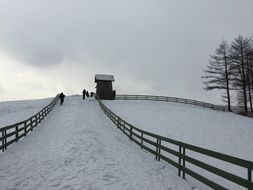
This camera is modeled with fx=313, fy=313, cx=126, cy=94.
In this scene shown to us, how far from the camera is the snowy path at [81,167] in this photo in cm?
910

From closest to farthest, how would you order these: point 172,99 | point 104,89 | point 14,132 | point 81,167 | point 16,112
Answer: point 81,167 < point 14,132 < point 16,112 < point 172,99 < point 104,89

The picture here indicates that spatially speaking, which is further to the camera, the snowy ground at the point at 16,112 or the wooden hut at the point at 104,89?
the wooden hut at the point at 104,89

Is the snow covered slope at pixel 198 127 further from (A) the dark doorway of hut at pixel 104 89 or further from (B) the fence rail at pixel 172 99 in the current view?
(A) the dark doorway of hut at pixel 104 89

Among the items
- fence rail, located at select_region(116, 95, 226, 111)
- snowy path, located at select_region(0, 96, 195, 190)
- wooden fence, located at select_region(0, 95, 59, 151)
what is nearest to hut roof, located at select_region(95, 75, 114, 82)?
fence rail, located at select_region(116, 95, 226, 111)

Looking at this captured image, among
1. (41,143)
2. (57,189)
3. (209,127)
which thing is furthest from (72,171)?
(209,127)

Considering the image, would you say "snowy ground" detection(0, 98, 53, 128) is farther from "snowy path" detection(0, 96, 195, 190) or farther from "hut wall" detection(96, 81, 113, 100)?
"snowy path" detection(0, 96, 195, 190)

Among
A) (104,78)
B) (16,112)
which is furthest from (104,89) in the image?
(16,112)

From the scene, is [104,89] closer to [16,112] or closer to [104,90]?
[104,90]

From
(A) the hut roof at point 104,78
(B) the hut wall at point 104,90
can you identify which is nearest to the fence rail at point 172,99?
(B) the hut wall at point 104,90

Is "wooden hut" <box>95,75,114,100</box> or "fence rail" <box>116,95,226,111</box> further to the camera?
"wooden hut" <box>95,75,114,100</box>

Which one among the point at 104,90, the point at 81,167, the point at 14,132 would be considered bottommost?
the point at 81,167

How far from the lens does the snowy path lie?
9102mm

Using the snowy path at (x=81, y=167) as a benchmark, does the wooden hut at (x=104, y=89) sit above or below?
above

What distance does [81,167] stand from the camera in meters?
11.0
